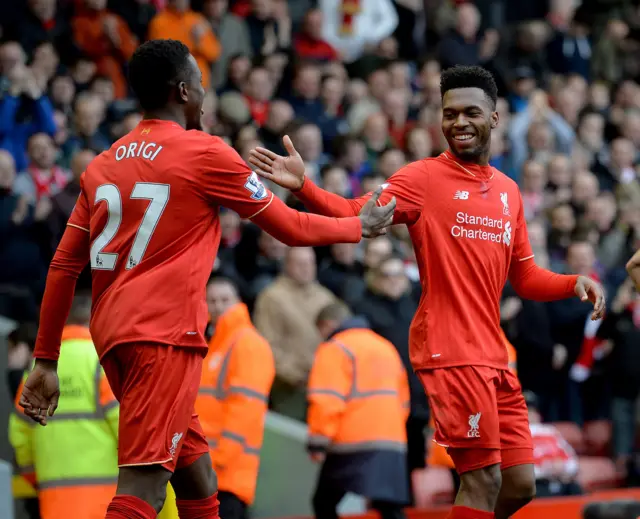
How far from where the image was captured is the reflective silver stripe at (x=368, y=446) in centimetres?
916

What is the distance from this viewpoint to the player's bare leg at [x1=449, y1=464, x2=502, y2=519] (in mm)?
6082

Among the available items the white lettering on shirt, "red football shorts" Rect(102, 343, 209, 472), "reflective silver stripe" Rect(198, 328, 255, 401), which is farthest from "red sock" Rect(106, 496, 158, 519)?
"reflective silver stripe" Rect(198, 328, 255, 401)

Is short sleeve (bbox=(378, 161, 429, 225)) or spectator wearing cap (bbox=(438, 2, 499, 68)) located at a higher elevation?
spectator wearing cap (bbox=(438, 2, 499, 68))

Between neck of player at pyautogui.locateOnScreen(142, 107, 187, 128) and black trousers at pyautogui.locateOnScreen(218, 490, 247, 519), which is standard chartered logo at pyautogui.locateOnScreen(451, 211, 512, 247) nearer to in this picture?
neck of player at pyautogui.locateOnScreen(142, 107, 187, 128)

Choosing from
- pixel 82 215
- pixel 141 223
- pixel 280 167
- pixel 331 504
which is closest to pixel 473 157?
pixel 280 167

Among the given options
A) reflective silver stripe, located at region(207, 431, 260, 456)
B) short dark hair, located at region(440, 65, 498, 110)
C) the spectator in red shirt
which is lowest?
reflective silver stripe, located at region(207, 431, 260, 456)

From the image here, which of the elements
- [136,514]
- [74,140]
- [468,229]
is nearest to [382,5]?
[74,140]

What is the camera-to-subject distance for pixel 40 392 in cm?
590

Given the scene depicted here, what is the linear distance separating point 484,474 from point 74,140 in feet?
23.0

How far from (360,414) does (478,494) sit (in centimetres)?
308

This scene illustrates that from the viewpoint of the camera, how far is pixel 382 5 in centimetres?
1644

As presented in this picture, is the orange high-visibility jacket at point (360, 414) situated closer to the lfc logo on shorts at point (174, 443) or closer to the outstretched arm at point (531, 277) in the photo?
the outstretched arm at point (531, 277)

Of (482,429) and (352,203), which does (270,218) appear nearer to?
(352,203)

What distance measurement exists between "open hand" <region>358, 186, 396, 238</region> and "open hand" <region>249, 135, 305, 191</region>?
381mm
